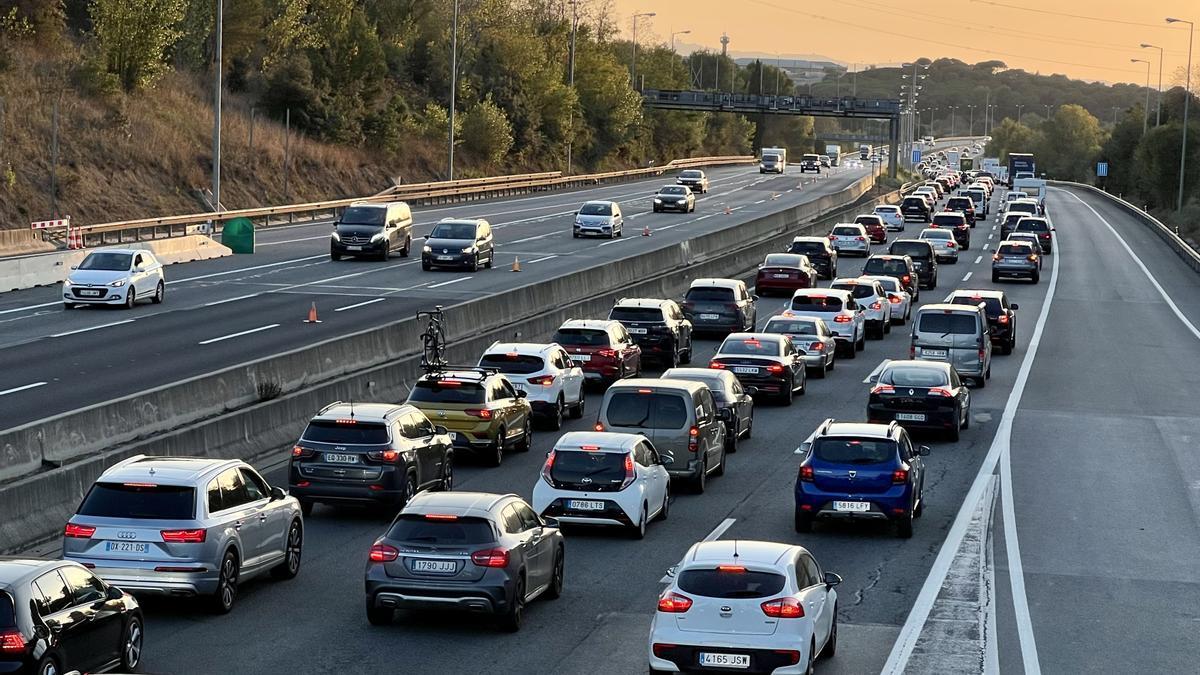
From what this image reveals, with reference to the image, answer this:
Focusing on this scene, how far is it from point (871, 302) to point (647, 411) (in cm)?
2137

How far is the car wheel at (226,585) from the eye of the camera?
1708 centimetres

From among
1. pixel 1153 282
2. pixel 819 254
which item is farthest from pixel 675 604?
pixel 1153 282

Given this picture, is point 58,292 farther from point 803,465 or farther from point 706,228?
point 706,228

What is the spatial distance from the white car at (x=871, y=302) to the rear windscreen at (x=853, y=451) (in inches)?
890

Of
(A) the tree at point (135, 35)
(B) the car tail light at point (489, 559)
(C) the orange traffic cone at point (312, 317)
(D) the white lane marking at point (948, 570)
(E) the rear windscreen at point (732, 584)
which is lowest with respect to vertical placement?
(D) the white lane marking at point (948, 570)

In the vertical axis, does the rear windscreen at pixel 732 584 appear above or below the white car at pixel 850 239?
above

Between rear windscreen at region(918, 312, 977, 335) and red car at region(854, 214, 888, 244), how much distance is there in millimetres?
38628

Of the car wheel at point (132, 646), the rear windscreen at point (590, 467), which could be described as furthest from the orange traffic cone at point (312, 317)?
the car wheel at point (132, 646)

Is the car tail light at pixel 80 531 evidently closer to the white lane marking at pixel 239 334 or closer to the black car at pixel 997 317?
the white lane marking at pixel 239 334

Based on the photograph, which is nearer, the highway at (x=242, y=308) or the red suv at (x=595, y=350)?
the highway at (x=242, y=308)

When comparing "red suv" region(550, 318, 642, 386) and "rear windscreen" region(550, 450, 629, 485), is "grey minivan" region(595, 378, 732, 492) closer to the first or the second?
"rear windscreen" region(550, 450, 629, 485)

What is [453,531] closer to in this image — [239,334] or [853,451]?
[853,451]

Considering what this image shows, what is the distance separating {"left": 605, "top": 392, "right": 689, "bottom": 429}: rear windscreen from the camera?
82.0 ft

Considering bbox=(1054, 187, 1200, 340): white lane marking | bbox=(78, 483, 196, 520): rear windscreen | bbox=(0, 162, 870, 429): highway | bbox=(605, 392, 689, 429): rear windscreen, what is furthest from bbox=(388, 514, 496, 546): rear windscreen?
bbox=(1054, 187, 1200, 340): white lane marking
